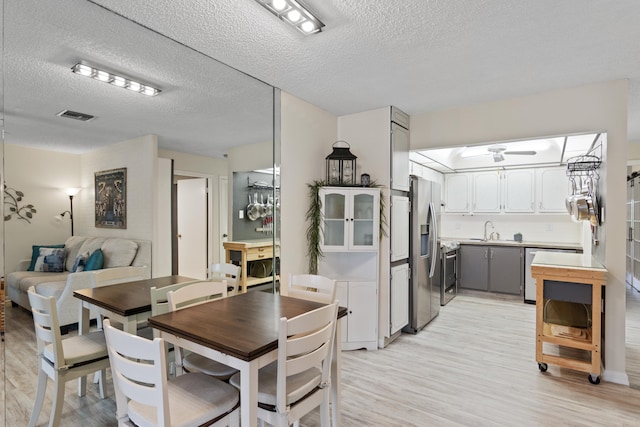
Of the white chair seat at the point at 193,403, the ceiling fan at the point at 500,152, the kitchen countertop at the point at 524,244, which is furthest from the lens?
the kitchen countertop at the point at 524,244

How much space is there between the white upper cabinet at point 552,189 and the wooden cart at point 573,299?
8.94 feet

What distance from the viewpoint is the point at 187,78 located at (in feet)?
8.34

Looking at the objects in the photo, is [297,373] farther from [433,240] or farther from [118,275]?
[433,240]

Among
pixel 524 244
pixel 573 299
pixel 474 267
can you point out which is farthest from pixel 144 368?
pixel 524 244

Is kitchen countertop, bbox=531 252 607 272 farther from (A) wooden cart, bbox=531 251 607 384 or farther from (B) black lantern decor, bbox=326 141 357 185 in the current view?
(B) black lantern decor, bbox=326 141 357 185

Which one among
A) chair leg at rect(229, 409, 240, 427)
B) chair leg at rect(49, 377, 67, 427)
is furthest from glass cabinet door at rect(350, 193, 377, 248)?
chair leg at rect(49, 377, 67, 427)

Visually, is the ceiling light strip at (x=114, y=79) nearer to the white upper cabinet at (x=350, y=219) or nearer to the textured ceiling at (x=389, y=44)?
the textured ceiling at (x=389, y=44)

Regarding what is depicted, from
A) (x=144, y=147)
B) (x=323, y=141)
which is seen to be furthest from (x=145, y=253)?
(x=323, y=141)

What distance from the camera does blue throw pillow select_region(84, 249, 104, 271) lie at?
210 centimetres

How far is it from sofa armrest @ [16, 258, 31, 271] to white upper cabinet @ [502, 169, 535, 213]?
6334 mm

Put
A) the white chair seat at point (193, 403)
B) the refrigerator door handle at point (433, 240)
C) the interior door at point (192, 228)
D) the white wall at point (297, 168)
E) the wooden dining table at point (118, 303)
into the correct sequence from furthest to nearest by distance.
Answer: the refrigerator door handle at point (433, 240) → the white wall at point (297, 168) → the interior door at point (192, 228) → the wooden dining table at point (118, 303) → the white chair seat at point (193, 403)

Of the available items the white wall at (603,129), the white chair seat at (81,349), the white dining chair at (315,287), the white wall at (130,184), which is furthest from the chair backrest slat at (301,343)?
the white wall at (603,129)

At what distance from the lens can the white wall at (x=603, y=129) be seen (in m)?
2.84

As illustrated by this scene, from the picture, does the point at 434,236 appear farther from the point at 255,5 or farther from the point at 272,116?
the point at 255,5
